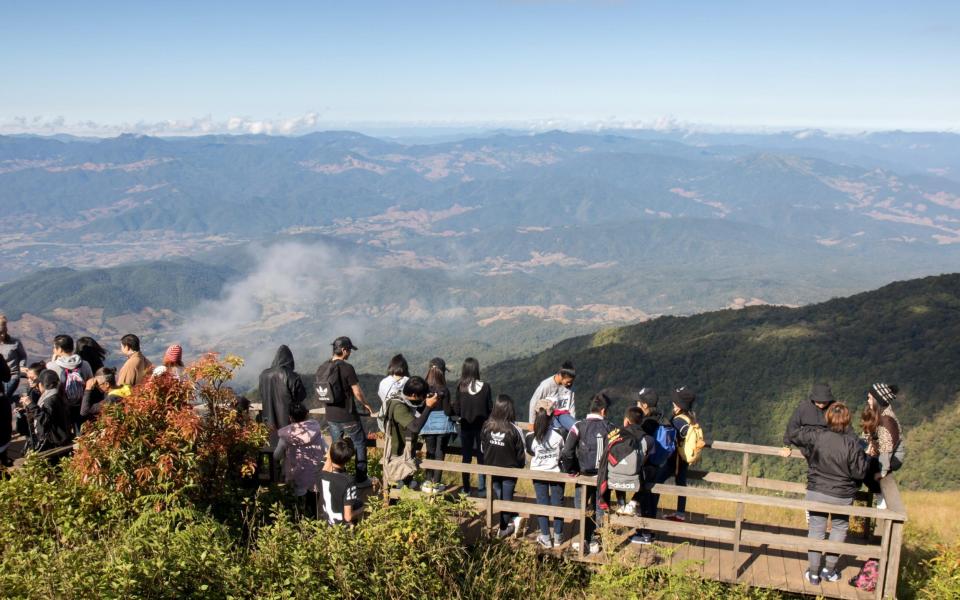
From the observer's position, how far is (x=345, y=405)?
33.8ft

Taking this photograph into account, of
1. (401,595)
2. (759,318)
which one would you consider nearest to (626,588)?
(401,595)

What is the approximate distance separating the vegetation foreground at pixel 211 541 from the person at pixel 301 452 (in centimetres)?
51

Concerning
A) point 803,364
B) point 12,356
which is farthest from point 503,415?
point 803,364

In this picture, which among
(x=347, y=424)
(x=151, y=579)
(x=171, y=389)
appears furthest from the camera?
(x=347, y=424)

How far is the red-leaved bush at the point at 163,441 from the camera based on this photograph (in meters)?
7.73

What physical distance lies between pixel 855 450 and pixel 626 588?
10.6 feet

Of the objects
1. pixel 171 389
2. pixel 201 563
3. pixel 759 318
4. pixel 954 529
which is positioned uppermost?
pixel 171 389

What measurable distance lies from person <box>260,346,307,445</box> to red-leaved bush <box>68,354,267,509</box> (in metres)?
1.76

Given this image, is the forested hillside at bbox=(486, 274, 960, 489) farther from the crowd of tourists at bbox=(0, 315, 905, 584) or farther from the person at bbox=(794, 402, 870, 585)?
the person at bbox=(794, 402, 870, 585)

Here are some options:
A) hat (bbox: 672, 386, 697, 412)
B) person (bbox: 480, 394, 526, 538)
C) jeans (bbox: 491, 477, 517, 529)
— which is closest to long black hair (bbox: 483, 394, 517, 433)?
person (bbox: 480, 394, 526, 538)

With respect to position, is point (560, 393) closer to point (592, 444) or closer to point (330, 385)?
point (592, 444)

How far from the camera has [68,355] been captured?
11.5 metres

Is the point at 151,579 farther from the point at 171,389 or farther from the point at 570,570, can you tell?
the point at 570,570

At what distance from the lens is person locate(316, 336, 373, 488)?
10156mm
